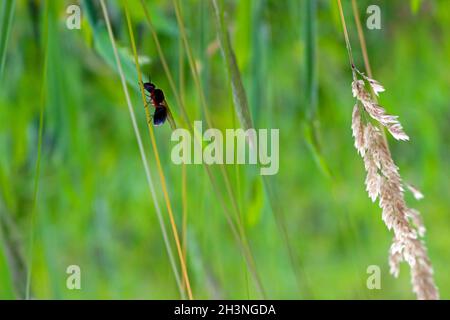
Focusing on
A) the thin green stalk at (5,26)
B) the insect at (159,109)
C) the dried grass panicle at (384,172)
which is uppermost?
the thin green stalk at (5,26)

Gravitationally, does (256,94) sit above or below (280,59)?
below

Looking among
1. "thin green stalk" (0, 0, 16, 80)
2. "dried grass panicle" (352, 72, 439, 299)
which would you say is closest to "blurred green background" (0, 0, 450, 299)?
"thin green stalk" (0, 0, 16, 80)

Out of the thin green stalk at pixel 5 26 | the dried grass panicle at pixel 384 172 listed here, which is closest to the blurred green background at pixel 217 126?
the thin green stalk at pixel 5 26

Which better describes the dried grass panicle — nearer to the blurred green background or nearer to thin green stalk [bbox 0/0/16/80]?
the blurred green background


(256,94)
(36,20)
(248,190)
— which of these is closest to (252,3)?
(256,94)

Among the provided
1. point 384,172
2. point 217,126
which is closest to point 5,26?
point 384,172

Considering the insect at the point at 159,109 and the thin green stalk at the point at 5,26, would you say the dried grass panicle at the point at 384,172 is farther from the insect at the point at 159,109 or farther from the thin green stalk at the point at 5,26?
the thin green stalk at the point at 5,26

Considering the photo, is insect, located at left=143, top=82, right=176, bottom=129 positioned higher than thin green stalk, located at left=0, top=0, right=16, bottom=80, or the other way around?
thin green stalk, located at left=0, top=0, right=16, bottom=80

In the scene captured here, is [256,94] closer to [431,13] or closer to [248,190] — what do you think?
[248,190]
